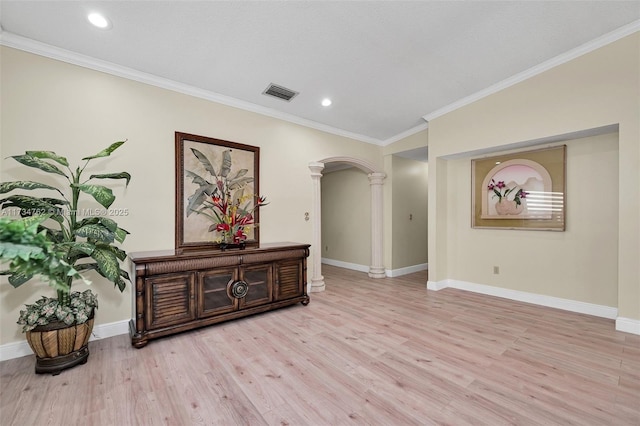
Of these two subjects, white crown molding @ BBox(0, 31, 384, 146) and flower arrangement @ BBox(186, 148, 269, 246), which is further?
flower arrangement @ BBox(186, 148, 269, 246)

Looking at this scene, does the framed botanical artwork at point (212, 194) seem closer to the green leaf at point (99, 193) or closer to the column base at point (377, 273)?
the green leaf at point (99, 193)

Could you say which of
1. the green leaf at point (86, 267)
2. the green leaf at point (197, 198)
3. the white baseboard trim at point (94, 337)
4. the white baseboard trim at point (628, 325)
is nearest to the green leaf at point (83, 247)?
the green leaf at point (86, 267)

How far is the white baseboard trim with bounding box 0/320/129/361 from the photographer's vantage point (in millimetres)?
2404

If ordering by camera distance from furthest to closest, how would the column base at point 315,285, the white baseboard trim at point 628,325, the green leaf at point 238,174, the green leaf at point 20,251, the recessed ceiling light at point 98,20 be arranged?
the column base at point 315,285, the green leaf at point 238,174, the white baseboard trim at point 628,325, the recessed ceiling light at point 98,20, the green leaf at point 20,251

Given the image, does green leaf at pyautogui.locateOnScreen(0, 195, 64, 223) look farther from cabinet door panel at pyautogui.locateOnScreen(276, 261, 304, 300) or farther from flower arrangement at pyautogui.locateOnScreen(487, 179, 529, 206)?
flower arrangement at pyautogui.locateOnScreen(487, 179, 529, 206)

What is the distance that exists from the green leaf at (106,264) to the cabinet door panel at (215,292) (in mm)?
860

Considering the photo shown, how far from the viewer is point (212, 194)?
3521 mm

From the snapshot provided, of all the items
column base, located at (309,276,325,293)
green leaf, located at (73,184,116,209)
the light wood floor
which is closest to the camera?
the light wood floor

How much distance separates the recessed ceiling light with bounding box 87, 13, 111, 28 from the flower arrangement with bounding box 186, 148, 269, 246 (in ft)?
4.49

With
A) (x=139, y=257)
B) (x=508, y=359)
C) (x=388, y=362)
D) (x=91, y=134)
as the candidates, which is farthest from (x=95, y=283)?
(x=508, y=359)

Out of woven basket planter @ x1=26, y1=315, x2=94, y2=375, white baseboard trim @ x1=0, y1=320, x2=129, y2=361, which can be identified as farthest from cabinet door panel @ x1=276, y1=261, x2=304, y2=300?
woven basket planter @ x1=26, y1=315, x2=94, y2=375

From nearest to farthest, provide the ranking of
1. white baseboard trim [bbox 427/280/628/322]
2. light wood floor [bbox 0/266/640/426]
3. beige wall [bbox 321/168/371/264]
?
light wood floor [bbox 0/266/640/426] → white baseboard trim [bbox 427/280/628/322] → beige wall [bbox 321/168/371/264]

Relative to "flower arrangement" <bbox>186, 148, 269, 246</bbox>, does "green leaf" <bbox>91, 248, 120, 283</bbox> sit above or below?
below

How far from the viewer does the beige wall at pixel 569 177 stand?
2.93 m
